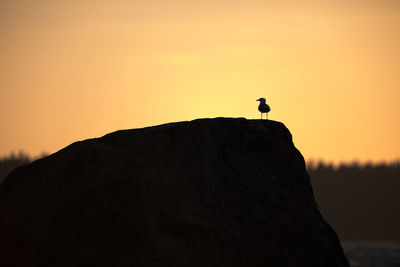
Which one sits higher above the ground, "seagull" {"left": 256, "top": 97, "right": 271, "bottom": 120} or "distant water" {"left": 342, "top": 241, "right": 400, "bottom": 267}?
"seagull" {"left": 256, "top": 97, "right": 271, "bottom": 120}

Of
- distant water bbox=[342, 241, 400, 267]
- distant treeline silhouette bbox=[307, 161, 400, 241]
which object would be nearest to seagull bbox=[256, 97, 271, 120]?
distant water bbox=[342, 241, 400, 267]

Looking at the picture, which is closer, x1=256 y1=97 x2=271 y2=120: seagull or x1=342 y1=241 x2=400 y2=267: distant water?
x1=256 y1=97 x2=271 y2=120: seagull

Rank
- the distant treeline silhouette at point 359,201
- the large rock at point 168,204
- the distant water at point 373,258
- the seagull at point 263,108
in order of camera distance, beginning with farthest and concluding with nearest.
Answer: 1. the distant treeline silhouette at point 359,201
2. the distant water at point 373,258
3. the seagull at point 263,108
4. the large rock at point 168,204

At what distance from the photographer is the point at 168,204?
13289mm

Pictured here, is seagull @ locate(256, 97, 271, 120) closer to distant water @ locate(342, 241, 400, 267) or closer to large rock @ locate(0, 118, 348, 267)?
large rock @ locate(0, 118, 348, 267)

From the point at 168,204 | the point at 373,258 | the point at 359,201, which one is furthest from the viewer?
the point at 359,201

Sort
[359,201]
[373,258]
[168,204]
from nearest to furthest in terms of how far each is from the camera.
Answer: [168,204]
[373,258]
[359,201]

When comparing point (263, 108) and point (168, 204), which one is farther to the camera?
point (263, 108)

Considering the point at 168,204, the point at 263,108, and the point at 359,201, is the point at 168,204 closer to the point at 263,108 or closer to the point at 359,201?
the point at 263,108

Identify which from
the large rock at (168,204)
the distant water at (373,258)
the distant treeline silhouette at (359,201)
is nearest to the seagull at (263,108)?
the large rock at (168,204)

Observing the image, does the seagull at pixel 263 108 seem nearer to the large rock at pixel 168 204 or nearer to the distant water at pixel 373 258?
the large rock at pixel 168 204

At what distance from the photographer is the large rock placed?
517 inches

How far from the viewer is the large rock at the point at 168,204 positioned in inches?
517

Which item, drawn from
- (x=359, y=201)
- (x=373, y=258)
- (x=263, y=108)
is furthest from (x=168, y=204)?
(x=359, y=201)
